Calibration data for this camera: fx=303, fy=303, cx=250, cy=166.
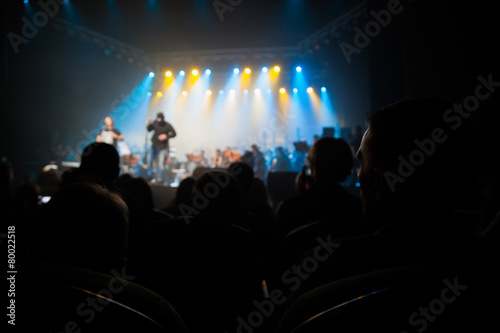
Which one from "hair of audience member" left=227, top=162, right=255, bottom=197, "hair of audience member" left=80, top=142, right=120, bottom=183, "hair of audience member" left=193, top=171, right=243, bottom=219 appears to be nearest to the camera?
"hair of audience member" left=80, top=142, right=120, bottom=183

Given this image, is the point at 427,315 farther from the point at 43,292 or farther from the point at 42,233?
A: the point at 42,233

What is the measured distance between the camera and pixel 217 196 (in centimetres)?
197

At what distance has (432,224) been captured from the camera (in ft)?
2.48

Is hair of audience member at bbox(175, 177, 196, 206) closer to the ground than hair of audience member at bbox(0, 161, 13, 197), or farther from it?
closer to the ground

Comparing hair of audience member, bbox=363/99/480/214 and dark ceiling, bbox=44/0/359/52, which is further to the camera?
dark ceiling, bbox=44/0/359/52

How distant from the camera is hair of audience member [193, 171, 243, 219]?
1974mm

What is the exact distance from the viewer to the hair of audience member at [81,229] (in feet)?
3.14

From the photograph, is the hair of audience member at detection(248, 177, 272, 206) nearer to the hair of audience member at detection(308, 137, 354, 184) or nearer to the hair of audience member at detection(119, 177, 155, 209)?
the hair of audience member at detection(119, 177, 155, 209)

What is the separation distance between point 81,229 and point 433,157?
3.47 ft

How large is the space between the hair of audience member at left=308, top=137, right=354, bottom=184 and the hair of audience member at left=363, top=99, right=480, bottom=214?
1.41 meters

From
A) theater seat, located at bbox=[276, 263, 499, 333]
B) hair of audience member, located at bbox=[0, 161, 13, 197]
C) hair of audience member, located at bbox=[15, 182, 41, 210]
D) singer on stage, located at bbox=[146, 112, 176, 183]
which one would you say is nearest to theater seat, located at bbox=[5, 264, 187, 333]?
theater seat, located at bbox=[276, 263, 499, 333]

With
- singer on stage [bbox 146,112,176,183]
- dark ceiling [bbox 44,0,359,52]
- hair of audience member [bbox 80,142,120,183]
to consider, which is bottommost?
hair of audience member [bbox 80,142,120,183]

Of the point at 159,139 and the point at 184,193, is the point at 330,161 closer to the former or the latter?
the point at 184,193

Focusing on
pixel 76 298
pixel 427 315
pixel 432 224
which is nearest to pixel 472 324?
pixel 427 315
